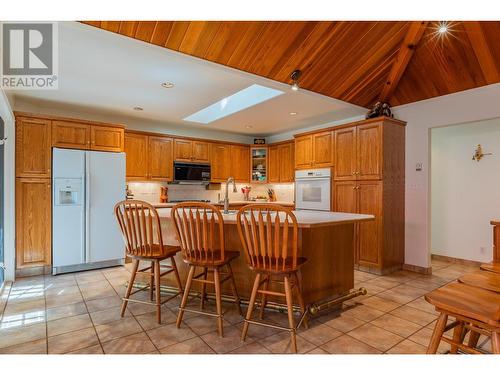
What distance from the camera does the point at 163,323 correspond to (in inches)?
98.6

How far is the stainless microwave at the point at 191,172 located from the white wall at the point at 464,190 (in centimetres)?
416

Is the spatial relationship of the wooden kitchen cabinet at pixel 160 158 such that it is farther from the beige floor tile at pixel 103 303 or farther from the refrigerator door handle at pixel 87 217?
the beige floor tile at pixel 103 303

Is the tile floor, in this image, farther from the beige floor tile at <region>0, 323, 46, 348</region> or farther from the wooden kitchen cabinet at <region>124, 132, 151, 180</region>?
the wooden kitchen cabinet at <region>124, 132, 151, 180</region>

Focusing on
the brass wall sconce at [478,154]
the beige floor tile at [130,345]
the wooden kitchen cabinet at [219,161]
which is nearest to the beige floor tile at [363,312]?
the beige floor tile at [130,345]

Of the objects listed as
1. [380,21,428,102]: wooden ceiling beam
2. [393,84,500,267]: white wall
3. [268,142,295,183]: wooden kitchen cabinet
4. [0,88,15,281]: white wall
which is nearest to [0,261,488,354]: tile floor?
[0,88,15,281]: white wall

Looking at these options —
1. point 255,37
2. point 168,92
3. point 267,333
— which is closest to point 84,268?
point 168,92

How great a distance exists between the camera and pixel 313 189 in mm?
4848

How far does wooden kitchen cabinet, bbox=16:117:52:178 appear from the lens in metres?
3.85

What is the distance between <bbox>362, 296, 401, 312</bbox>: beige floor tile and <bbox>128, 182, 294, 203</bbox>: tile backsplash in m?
3.42

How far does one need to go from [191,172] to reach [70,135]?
2135 millimetres

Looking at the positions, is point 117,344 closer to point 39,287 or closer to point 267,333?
point 267,333

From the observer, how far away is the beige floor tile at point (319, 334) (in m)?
2.21
